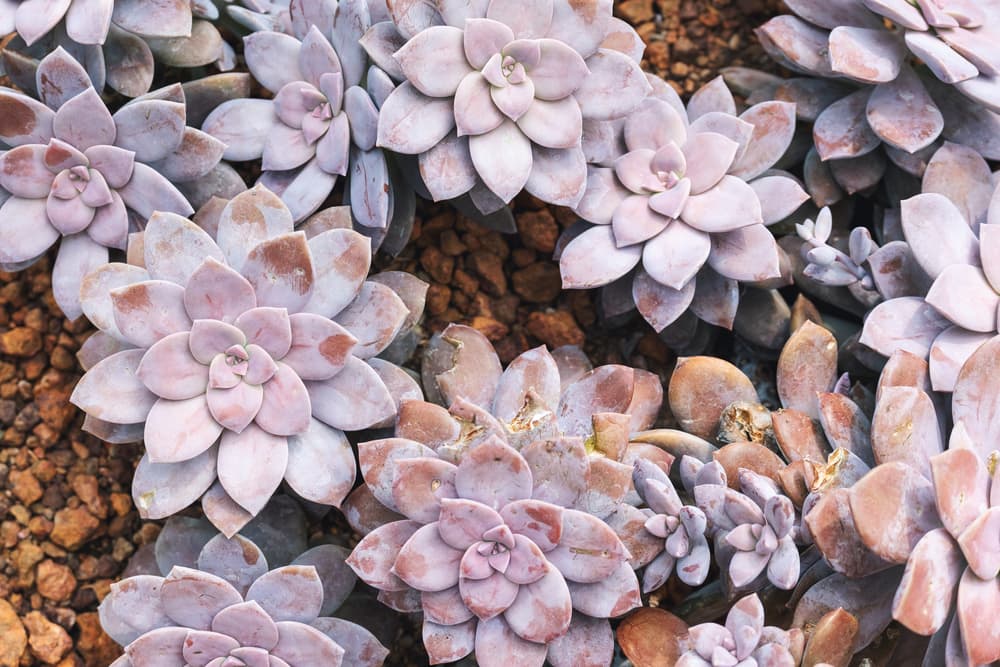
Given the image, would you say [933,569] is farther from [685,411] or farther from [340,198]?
[340,198]

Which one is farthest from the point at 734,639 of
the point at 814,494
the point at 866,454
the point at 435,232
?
the point at 435,232

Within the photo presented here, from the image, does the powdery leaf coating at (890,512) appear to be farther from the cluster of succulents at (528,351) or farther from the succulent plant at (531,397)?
the succulent plant at (531,397)

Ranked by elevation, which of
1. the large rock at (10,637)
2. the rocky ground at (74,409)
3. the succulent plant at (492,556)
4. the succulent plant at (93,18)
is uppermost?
the succulent plant at (93,18)

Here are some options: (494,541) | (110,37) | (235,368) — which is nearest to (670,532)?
(494,541)

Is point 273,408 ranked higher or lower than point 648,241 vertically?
lower

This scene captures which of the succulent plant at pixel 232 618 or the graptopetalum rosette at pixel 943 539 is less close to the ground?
the graptopetalum rosette at pixel 943 539

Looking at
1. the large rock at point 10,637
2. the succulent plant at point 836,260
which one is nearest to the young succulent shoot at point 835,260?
the succulent plant at point 836,260

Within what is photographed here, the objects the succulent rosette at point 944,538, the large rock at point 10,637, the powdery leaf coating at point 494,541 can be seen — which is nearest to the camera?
the succulent rosette at point 944,538

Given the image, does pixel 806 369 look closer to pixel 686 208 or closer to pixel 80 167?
pixel 686 208
